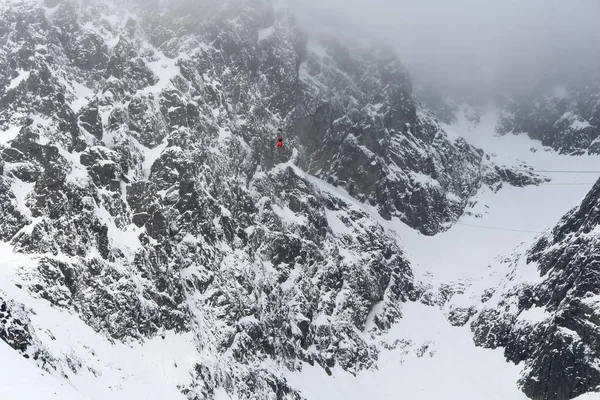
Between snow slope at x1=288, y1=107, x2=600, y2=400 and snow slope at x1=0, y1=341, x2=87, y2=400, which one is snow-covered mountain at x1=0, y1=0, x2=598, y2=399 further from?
snow slope at x1=0, y1=341, x2=87, y2=400

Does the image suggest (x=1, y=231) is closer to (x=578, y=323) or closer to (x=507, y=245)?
(x=578, y=323)

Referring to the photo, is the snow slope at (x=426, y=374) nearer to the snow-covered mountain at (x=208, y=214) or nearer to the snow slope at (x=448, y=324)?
the snow slope at (x=448, y=324)

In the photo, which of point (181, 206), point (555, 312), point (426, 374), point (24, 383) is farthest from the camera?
point (426, 374)

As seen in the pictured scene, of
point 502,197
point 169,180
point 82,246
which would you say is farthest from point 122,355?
point 502,197

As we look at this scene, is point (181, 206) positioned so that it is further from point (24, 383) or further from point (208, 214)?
point (24, 383)

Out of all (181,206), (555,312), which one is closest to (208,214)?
(181,206)

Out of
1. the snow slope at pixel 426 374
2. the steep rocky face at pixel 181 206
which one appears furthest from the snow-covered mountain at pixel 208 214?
the snow slope at pixel 426 374

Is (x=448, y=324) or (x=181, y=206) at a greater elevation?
(x=181, y=206)
